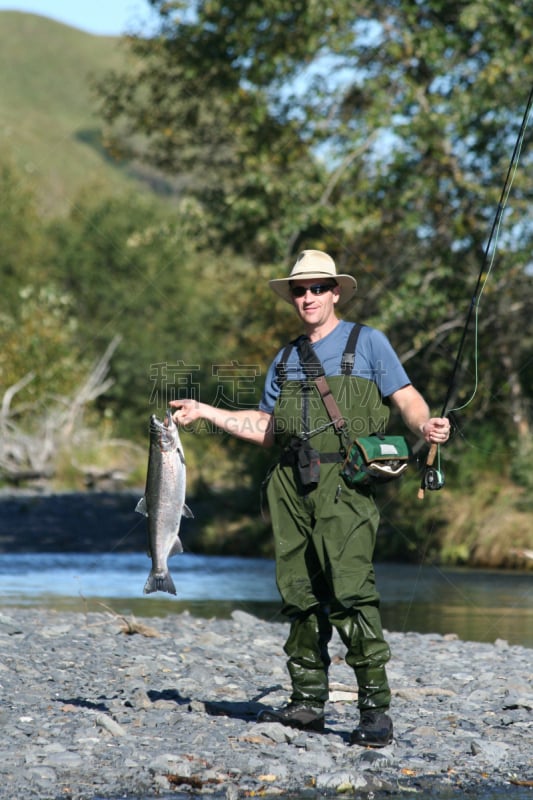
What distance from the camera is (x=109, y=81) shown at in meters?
18.8

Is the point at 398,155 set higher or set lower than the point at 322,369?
higher

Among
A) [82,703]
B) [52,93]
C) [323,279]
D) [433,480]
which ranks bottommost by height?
[82,703]

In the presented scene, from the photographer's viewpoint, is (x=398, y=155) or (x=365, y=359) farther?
(x=398, y=155)

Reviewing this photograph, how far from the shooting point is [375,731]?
17.5 ft

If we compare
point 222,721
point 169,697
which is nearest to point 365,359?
point 222,721

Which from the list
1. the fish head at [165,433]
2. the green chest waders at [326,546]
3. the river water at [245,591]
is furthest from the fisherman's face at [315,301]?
the river water at [245,591]

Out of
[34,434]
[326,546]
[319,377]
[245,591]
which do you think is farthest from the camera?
[34,434]

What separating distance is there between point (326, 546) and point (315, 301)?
1.10 meters

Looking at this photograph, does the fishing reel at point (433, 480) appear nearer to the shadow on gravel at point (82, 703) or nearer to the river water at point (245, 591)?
the shadow on gravel at point (82, 703)

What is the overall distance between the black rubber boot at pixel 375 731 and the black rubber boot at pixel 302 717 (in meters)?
0.29

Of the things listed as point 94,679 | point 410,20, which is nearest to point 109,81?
point 410,20

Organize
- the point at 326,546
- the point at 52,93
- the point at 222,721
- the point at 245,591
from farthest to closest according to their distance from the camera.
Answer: the point at 52,93 → the point at 245,591 → the point at 222,721 → the point at 326,546

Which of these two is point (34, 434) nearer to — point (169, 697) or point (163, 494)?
point (169, 697)

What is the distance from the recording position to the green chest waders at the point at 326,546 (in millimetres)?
5293
